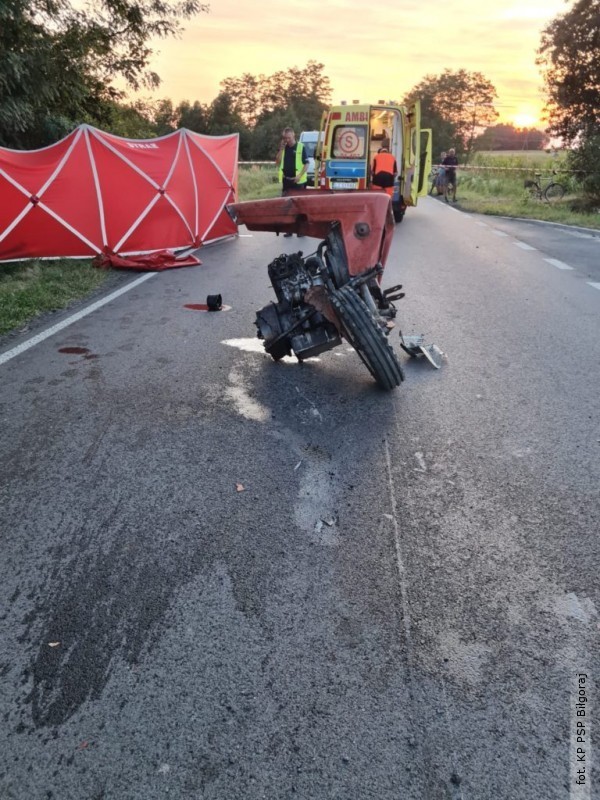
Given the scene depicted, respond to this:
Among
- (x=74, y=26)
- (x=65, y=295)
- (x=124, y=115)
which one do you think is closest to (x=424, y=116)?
(x=124, y=115)

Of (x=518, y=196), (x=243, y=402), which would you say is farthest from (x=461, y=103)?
(x=243, y=402)

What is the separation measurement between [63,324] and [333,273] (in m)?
3.25

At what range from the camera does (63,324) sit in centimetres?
652

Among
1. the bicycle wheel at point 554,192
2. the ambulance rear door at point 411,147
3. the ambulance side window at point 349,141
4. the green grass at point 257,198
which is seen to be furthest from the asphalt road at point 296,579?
the bicycle wheel at point 554,192

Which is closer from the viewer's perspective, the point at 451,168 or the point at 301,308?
the point at 301,308

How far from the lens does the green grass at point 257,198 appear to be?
715 cm

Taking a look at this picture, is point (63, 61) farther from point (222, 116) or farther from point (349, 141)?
point (222, 116)

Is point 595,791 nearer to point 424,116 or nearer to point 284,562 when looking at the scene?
point 284,562

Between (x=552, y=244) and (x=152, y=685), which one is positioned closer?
(x=152, y=685)

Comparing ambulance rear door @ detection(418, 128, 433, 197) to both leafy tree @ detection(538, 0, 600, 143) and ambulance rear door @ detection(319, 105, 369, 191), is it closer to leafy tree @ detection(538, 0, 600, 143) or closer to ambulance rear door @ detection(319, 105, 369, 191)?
ambulance rear door @ detection(319, 105, 369, 191)

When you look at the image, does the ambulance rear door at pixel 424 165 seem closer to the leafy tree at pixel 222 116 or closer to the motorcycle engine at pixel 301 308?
the motorcycle engine at pixel 301 308

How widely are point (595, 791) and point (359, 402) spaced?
2.95 metres

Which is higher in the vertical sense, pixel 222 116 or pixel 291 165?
pixel 222 116

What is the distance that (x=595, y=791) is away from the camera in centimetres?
183
